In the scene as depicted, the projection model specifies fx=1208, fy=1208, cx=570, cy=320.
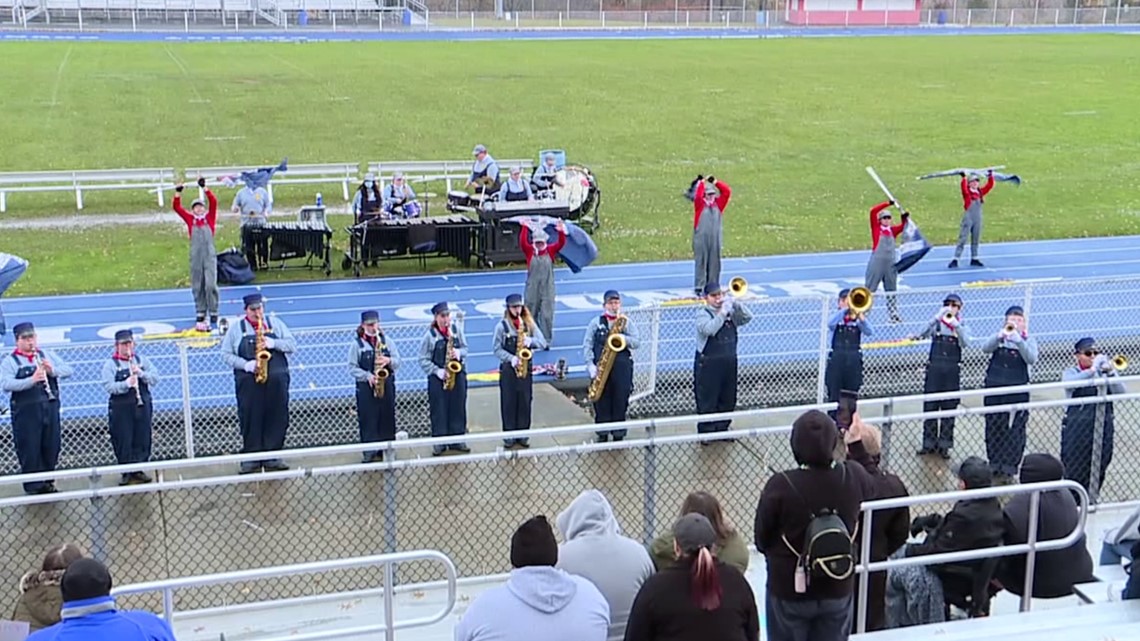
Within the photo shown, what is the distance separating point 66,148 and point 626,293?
1836cm

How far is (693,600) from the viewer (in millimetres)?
4543

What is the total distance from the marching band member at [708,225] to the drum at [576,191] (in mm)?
4661

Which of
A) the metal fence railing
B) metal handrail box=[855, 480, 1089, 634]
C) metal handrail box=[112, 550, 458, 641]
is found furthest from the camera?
the metal fence railing

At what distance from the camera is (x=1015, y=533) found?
6531mm

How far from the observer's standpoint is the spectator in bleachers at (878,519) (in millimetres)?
6145

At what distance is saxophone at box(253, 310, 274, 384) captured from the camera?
1062 cm

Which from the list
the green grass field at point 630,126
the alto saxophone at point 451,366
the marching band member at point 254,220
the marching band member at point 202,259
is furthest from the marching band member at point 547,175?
the alto saxophone at point 451,366

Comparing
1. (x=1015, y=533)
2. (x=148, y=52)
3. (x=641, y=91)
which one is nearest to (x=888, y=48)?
(x=641, y=91)

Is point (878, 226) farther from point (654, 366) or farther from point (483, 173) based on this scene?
point (483, 173)

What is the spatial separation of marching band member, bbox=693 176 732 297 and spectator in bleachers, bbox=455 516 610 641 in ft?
40.2

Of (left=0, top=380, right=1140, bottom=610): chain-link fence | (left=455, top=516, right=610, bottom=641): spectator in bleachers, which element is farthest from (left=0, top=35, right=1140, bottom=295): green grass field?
(left=455, top=516, right=610, bottom=641): spectator in bleachers

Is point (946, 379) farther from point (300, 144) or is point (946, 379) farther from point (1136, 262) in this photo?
point (300, 144)

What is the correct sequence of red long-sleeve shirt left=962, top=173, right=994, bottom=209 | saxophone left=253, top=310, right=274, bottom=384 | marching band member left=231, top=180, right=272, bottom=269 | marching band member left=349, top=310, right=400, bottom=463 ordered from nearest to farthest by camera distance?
saxophone left=253, top=310, right=274, bottom=384 → marching band member left=349, top=310, right=400, bottom=463 → marching band member left=231, top=180, right=272, bottom=269 → red long-sleeve shirt left=962, top=173, right=994, bottom=209

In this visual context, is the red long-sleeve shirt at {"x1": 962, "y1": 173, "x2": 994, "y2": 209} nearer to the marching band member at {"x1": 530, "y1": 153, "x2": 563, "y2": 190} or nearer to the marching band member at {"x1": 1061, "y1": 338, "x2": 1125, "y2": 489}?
the marching band member at {"x1": 530, "y1": 153, "x2": 563, "y2": 190}
